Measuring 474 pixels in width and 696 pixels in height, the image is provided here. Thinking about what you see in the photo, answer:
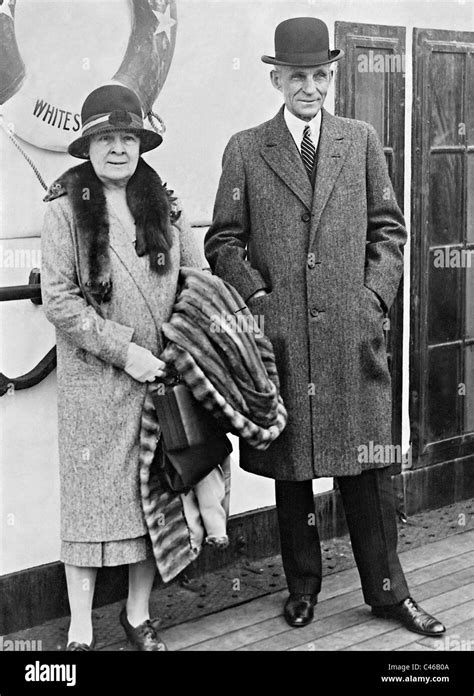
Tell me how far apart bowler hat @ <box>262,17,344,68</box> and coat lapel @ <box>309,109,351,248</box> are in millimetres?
243

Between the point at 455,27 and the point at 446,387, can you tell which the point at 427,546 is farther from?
the point at 455,27

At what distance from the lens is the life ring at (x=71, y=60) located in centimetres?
396

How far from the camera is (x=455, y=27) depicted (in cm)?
557

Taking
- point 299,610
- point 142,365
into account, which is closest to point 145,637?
point 299,610

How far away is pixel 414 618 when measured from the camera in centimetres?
426

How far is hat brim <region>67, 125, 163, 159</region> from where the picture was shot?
149 inches

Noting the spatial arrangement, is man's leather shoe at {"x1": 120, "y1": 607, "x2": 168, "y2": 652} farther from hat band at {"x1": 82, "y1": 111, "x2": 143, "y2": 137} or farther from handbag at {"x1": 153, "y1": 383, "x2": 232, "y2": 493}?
hat band at {"x1": 82, "y1": 111, "x2": 143, "y2": 137}

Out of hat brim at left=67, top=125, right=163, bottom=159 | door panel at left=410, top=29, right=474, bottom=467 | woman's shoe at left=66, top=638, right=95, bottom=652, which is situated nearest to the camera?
hat brim at left=67, top=125, right=163, bottom=159

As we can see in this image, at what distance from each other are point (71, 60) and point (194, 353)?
1.09 meters

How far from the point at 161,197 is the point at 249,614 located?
1541mm

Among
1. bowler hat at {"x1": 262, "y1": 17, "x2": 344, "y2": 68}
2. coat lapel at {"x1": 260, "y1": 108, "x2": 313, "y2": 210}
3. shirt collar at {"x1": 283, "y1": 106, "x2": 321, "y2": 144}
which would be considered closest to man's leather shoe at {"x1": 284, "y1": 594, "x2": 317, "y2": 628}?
coat lapel at {"x1": 260, "y1": 108, "x2": 313, "y2": 210}

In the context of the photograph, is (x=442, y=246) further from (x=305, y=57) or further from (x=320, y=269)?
(x=305, y=57)

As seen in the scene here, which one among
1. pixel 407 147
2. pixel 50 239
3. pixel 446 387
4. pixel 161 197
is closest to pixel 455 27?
pixel 407 147

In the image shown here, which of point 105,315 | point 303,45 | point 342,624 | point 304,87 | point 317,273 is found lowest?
point 342,624
